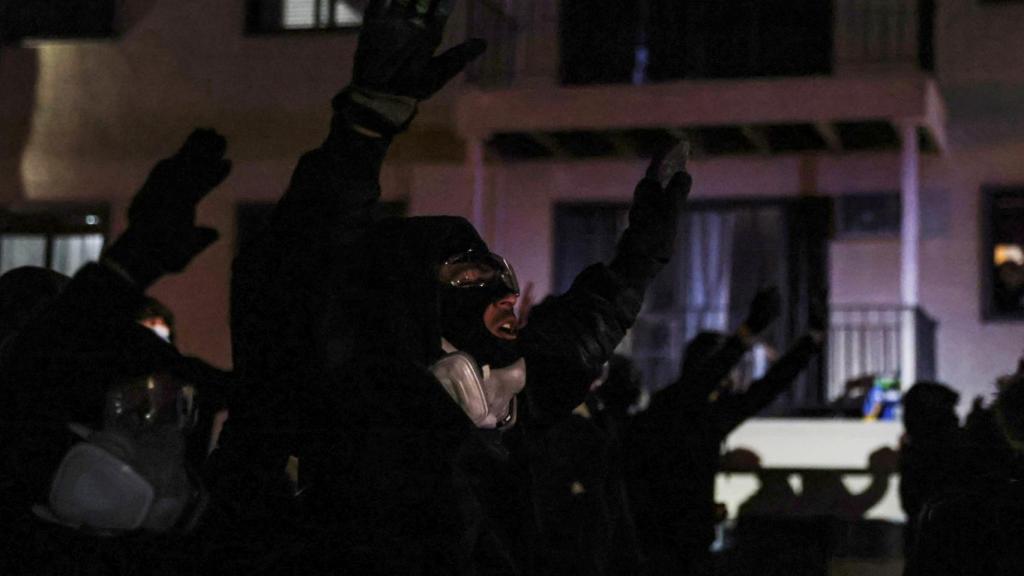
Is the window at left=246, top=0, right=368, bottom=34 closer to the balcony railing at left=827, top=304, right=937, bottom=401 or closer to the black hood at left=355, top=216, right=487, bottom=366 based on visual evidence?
the balcony railing at left=827, top=304, right=937, bottom=401

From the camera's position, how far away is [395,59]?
3230 mm

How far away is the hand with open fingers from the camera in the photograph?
3227 millimetres

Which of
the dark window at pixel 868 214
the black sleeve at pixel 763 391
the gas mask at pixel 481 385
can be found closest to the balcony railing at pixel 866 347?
the dark window at pixel 868 214

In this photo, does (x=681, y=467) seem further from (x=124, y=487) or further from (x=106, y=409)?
(x=124, y=487)

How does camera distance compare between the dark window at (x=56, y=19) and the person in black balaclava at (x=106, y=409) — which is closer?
the person in black balaclava at (x=106, y=409)

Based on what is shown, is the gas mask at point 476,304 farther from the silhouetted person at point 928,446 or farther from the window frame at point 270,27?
the window frame at point 270,27

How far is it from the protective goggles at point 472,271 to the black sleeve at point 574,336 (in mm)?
327

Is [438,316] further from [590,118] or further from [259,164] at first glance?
[259,164]

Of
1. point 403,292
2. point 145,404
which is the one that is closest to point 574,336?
point 403,292

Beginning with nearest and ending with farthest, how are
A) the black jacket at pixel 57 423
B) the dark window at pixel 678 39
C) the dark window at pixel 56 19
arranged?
the black jacket at pixel 57 423 < the dark window at pixel 678 39 < the dark window at pixel 56 19

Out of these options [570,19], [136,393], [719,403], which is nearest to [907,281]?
[570,19]

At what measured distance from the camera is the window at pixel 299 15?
16.0 metres

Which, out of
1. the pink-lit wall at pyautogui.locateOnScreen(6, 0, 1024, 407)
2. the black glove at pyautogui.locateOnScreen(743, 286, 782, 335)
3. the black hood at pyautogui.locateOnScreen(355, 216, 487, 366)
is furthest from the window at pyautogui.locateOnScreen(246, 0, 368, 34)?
the black hood at pyautogui.locateOnScreen(355, 216, 487, 366)

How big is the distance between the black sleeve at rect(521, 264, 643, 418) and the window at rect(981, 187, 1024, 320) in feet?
36.1
